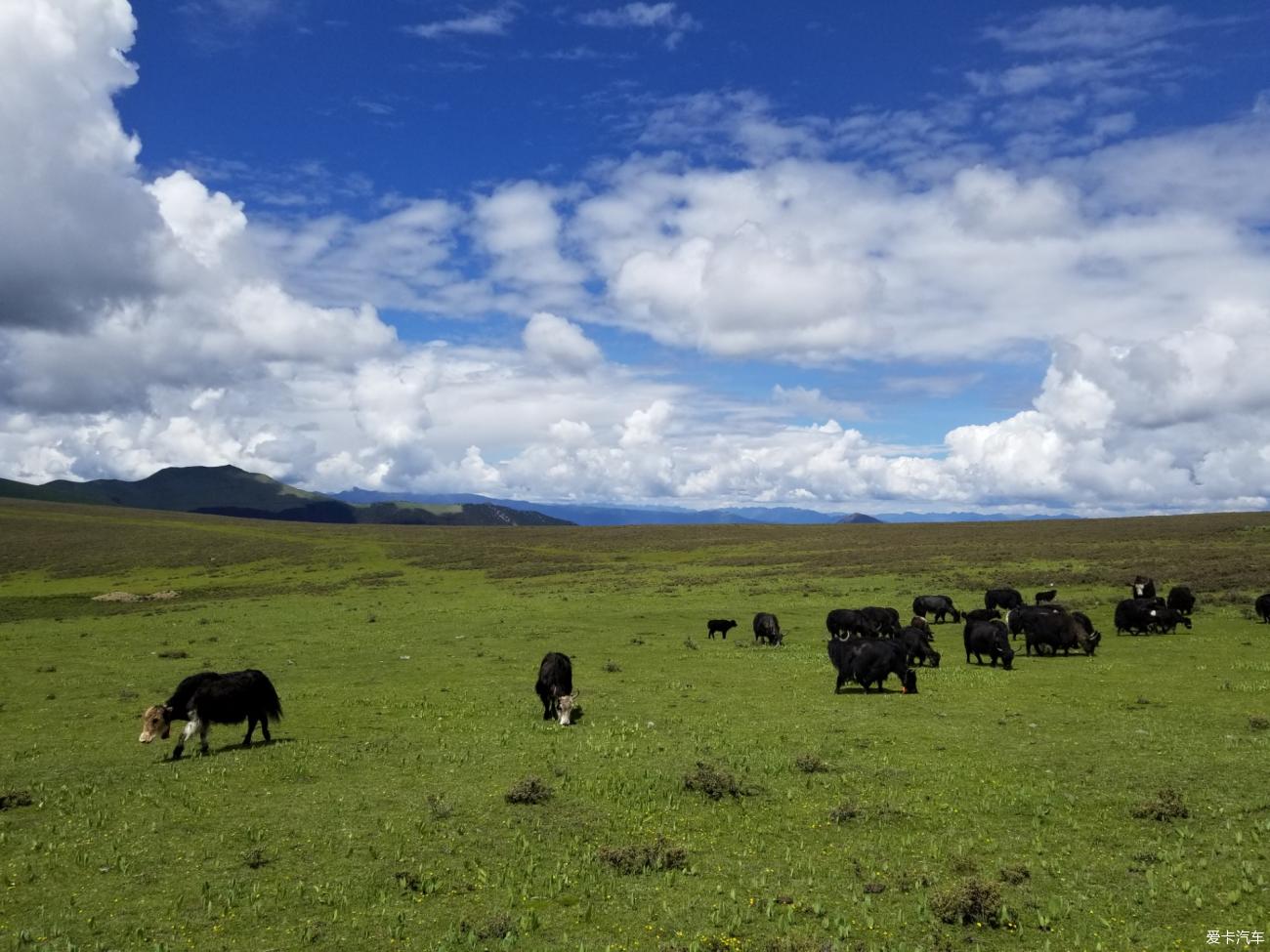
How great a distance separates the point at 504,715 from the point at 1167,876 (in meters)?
16.7

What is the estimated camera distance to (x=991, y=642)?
29.7 meters

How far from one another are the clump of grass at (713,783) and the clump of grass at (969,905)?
521 cm

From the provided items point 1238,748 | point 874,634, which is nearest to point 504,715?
point 1238,748

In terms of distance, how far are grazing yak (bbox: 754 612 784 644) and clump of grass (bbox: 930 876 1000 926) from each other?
26371 mm

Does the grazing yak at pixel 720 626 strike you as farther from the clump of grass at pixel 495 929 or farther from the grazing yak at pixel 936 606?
the clump of grass at pixel 495 929

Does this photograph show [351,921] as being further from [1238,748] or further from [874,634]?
[874,634]

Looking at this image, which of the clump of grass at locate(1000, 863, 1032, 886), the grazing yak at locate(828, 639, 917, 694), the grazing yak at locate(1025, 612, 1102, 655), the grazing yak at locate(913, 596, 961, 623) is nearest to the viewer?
the clump of grass at locate(1000, 863, 1032, 886)

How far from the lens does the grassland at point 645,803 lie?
401 inches

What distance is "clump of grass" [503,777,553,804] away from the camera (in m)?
14.7

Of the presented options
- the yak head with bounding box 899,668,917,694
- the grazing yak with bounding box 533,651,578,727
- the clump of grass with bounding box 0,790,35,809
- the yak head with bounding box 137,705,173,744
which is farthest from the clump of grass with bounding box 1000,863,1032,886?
the yak head with bounding box 137,705,173,744

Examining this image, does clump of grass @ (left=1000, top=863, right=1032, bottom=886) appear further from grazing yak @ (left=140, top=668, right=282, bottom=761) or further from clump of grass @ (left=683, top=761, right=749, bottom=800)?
grazing yak @ (left=140, top=668, right=282, bottom=761)

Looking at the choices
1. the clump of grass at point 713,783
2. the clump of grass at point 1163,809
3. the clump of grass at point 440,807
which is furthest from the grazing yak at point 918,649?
the clump of grass at point 440,807

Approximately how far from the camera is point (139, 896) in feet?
36.2

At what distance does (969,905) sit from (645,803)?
6.38 meters
